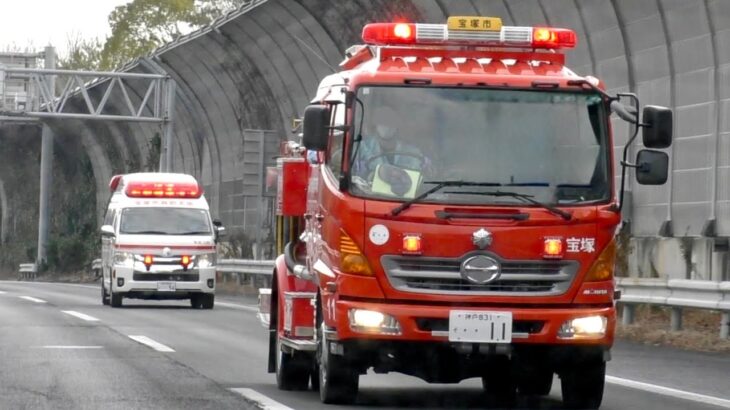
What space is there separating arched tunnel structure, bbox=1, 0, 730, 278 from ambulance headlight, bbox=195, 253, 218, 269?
4.18 m

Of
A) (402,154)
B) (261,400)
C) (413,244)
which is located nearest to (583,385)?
(413,244)

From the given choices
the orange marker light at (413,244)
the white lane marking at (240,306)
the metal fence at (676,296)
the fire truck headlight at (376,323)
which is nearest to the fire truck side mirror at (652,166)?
the orange marker light at (413,244)

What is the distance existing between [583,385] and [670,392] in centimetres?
163

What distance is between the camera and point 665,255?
998 inches

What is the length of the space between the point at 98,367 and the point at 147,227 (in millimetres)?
16775

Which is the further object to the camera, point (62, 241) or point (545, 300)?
point (62, 241)

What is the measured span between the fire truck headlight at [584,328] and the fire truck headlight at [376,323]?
3.63 ft

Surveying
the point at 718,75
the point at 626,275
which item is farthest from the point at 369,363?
the point at 626,275

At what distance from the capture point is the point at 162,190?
109 feet

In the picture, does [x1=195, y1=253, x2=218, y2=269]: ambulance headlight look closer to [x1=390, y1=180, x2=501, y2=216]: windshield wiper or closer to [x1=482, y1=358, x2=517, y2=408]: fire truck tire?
[x1=482, y1=358, x2=517, y2=408]: fire truck tire

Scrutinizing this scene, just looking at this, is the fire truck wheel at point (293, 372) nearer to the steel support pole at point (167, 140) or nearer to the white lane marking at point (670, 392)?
the white lane marking at point (670, 392)

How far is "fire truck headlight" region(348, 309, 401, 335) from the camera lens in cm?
1214

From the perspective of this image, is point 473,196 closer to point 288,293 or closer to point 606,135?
point 606,135

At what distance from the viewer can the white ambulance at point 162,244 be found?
32.7m
